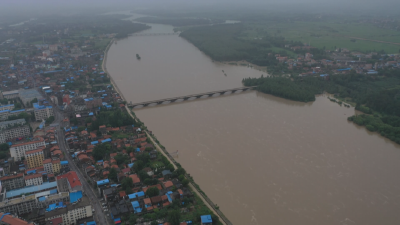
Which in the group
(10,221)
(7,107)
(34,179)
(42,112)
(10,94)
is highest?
(10,221)

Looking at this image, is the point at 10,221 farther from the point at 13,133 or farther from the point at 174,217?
the point at 13,133

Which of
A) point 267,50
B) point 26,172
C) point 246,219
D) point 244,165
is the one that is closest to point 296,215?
point 246,219

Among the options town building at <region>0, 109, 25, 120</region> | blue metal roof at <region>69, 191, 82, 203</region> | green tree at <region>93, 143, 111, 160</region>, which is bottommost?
town building at <region>0, 109, 25, 120</region>

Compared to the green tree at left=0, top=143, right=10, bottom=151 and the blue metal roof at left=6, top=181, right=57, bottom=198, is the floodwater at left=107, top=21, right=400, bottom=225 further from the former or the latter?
the green tree at left=0, top=143, right=10, bottom=151

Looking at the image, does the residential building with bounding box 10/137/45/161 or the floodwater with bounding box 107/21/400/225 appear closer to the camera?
the floodwater with bounding box 107/21/400/225

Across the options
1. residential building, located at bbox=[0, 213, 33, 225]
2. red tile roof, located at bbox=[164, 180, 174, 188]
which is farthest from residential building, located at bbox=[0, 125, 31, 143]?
red tile roof, located at bbox=[164, 180, 174, 188]

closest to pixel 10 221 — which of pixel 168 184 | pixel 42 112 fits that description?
pixel 168 184

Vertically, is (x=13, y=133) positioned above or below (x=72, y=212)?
below

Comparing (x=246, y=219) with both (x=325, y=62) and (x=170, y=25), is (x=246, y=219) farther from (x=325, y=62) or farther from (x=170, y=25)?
(x=170, y=25)
